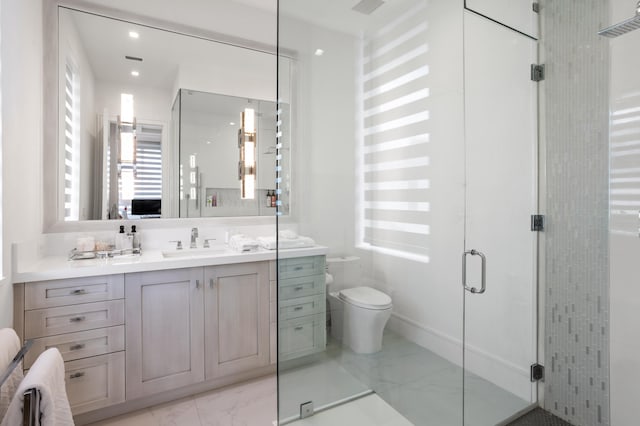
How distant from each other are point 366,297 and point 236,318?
3.88ft

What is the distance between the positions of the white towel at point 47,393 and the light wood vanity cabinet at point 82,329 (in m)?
0.67

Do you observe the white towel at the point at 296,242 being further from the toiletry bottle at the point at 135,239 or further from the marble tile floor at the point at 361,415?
the toiletry bottle at the point at 135,239

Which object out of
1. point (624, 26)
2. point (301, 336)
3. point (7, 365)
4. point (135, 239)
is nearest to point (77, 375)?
point (7, 365)

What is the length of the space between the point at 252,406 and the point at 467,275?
162cm

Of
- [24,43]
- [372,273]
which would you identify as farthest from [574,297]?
[24,43]

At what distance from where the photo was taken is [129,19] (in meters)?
2.41

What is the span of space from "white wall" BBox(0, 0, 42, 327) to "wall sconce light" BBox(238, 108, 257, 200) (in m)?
1.37

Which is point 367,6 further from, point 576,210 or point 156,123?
point 156,123

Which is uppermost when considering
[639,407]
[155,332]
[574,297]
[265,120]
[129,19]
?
[129,19]

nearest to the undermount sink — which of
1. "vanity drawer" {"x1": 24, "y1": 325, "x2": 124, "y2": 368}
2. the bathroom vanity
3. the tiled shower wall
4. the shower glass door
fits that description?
the bathroom vanity

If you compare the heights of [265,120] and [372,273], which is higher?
[265,120]

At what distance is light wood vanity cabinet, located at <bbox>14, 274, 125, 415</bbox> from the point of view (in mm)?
1773

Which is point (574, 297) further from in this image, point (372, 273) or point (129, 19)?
point (129, 19)

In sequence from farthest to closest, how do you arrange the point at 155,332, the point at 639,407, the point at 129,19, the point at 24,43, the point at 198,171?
the point at 198,171, the point at 129,19, the point at 155,332, the point at 24,43, the point at 639,407
